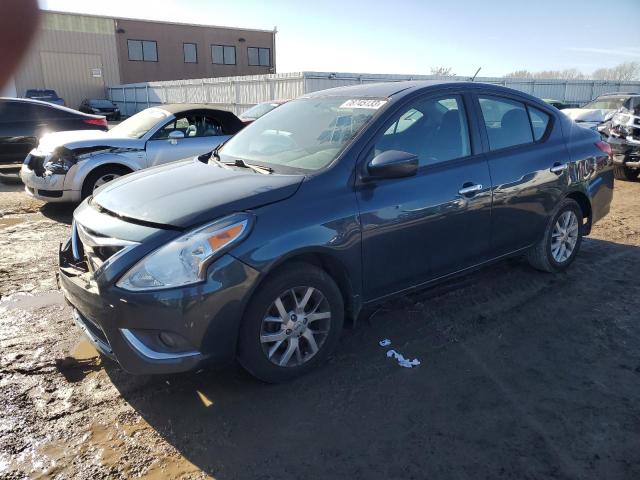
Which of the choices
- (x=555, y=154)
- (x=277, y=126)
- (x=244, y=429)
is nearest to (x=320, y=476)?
(x=244, y=429)

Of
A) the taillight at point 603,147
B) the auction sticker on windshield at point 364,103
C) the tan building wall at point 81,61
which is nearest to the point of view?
the auction sticker on windshield at point 364,103

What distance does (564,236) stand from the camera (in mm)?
4875

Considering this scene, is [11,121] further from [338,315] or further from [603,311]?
[603,311]

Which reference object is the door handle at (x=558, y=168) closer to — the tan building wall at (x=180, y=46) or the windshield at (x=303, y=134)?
the windshield at (x=303, y=134)

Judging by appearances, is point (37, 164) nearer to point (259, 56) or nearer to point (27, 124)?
point (27, 124)

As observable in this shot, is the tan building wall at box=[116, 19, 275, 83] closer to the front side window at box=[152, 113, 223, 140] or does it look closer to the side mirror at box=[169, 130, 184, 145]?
the front side window at box=[152, 113, 223, 140]

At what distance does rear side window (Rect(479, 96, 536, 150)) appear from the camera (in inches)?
163

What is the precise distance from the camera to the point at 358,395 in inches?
119

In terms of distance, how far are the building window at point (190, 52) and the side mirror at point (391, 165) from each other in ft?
146

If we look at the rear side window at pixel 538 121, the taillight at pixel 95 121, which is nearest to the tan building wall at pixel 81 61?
the taillight at pixel 95 121

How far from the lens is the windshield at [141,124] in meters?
7.47

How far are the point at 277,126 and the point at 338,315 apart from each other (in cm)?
170

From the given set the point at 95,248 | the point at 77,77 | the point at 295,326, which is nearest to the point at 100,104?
the point at 77,77

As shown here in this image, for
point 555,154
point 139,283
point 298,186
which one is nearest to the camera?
point 139,283
